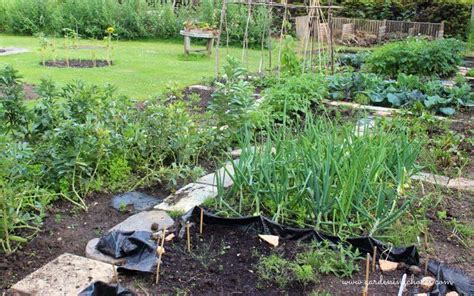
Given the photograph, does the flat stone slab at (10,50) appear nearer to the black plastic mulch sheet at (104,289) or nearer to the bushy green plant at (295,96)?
the bushy green plant at (295,96)

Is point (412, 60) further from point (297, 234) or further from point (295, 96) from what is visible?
point (297, 234)

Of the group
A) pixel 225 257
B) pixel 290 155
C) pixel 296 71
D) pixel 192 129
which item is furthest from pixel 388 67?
pixel 225 257

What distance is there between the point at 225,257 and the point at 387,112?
397cm

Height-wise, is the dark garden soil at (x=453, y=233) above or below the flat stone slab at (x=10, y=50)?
below

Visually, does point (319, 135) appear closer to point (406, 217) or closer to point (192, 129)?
point (406, 217)

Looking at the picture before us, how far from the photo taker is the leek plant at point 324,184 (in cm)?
296

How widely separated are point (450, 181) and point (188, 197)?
203cm

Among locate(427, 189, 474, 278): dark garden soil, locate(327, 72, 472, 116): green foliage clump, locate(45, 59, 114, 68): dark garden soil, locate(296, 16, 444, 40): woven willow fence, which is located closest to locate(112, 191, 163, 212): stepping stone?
locate(427, 189, 474, 278): dark garden soil

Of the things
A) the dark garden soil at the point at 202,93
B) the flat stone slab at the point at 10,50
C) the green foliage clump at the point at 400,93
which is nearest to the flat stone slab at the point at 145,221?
the dark garden soil at the point at 202,93

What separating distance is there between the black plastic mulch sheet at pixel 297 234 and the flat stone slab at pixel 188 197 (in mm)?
278

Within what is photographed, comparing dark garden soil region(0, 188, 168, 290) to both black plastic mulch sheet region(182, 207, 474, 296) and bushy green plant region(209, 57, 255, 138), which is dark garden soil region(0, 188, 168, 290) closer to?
black plastic mulch sheet region(182, 207, 474, 296)

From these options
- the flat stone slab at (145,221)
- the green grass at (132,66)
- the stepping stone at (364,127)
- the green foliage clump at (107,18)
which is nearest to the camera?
the flat stone slab at (145,221)

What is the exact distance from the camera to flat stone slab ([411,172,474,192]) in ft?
12.8

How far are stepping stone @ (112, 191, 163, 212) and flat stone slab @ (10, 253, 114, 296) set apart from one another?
0.75 metres
